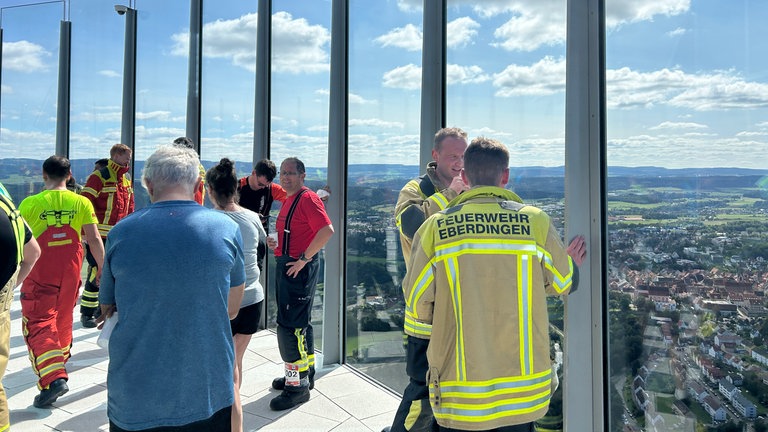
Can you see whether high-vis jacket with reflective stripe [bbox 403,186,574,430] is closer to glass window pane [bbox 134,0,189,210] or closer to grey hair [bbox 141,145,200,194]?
grey hair [bbox 141,145,200,194]

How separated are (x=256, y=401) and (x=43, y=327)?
1.49 m

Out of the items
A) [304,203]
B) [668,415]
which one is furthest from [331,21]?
[668,415]

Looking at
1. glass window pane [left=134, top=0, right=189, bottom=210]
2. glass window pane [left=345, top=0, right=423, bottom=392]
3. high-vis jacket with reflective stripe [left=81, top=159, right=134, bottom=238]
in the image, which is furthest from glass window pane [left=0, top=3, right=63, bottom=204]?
glass window pane [left=345, top=0, right=423, bottom=392]

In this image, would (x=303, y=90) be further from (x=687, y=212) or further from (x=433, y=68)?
(x=687, y=212)

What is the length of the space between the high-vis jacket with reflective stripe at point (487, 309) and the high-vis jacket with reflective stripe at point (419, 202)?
18.3 inches

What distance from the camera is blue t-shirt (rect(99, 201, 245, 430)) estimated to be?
1620 mm

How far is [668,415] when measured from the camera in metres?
2.27

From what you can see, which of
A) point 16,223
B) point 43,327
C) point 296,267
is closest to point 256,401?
point 296,267

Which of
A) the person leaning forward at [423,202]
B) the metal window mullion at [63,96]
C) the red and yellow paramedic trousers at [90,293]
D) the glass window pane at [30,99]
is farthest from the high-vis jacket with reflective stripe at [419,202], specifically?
the glass window pane at [30,99]

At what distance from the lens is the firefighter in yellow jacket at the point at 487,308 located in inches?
67.5

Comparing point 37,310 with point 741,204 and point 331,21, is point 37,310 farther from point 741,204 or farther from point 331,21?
point 741,204

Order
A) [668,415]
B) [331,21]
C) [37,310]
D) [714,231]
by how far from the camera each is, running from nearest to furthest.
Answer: [714,231], [668,415], [37,310], [331,21]

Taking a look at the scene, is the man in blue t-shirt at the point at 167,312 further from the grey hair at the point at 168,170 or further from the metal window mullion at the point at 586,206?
the metal window mullion at the point at 586,206

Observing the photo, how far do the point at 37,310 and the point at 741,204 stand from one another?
4.02 metres
